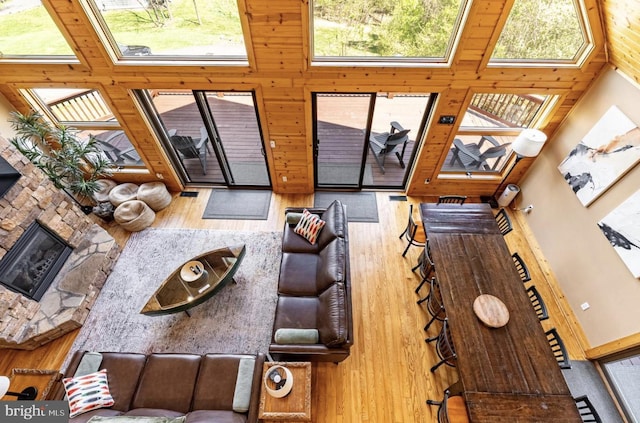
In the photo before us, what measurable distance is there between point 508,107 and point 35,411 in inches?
266

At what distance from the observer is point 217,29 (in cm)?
360

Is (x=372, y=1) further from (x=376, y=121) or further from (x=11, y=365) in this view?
(x=11, y=365)

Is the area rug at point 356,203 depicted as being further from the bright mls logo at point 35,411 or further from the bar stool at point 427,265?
the bright mls logo at point 35,411

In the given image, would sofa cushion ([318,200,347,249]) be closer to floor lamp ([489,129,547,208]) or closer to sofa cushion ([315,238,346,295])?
sofa cushion ([315,238,346,295])

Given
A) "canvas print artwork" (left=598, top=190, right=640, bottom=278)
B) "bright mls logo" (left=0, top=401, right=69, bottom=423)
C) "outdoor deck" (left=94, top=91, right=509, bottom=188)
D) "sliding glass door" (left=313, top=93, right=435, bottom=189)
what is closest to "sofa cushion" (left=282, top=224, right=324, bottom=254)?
"sliding glass door" (left=313, top=93, right=435, bottom=189)

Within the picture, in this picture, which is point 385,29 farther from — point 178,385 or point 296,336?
point 178,385

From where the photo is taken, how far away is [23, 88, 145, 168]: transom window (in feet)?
14.1

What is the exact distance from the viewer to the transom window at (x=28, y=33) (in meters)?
3.46

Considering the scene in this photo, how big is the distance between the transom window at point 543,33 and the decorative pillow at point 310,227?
308cm

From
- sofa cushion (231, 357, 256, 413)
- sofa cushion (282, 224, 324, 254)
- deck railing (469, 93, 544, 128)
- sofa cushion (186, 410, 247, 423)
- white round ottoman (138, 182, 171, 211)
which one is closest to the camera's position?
sofa cushion (186, 410, 247, 423)

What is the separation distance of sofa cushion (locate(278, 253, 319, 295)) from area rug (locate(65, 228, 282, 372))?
533 mm

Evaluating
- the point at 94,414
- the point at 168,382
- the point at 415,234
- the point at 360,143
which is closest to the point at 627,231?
the point at 415,234

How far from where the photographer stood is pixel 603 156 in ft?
11.8

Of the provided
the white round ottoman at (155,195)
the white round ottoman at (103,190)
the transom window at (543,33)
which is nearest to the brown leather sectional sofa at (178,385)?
the white round ottoman at (155,195)
